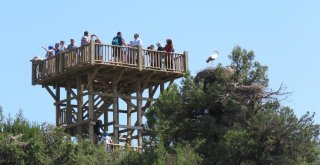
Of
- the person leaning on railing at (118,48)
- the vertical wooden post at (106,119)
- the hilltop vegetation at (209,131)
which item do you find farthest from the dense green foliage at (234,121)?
the vertical wooden post at (106,119)

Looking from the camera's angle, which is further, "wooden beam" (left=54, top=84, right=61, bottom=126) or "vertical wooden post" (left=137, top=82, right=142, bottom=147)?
"wooden beam" (left=54, top=84, right=61, bottom=126)

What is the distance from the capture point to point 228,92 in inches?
1944

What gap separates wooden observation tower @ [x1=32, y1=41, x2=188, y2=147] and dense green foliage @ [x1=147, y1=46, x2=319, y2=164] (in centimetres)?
334

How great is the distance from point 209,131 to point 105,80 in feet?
23.9

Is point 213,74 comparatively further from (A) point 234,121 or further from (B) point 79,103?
(B) point 79,103

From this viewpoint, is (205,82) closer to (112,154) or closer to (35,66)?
(112,154)

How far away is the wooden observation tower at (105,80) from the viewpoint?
52.9 metres

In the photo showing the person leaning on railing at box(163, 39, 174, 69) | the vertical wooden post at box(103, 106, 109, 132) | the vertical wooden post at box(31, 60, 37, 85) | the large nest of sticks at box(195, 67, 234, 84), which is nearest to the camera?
the large nest of sticks at box(195, 67, 234, 84)

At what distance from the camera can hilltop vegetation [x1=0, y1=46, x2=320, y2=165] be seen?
47.4 meters

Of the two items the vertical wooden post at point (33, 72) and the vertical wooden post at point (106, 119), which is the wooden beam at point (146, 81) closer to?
the vertical wooden post at point (106, 119)

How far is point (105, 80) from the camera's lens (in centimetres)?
5453

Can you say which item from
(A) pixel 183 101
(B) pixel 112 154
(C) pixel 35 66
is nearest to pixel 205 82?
(A) pixel 183 101

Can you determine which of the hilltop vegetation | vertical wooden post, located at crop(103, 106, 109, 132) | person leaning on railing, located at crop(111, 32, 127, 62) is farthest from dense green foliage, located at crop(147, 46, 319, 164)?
vertical wooden post, located at crop(103, 106, 109, 132)

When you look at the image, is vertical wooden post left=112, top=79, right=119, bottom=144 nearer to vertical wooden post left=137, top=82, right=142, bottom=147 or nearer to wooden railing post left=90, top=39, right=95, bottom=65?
vertical wooden post left=137, top=82, right=142, bottom=147
